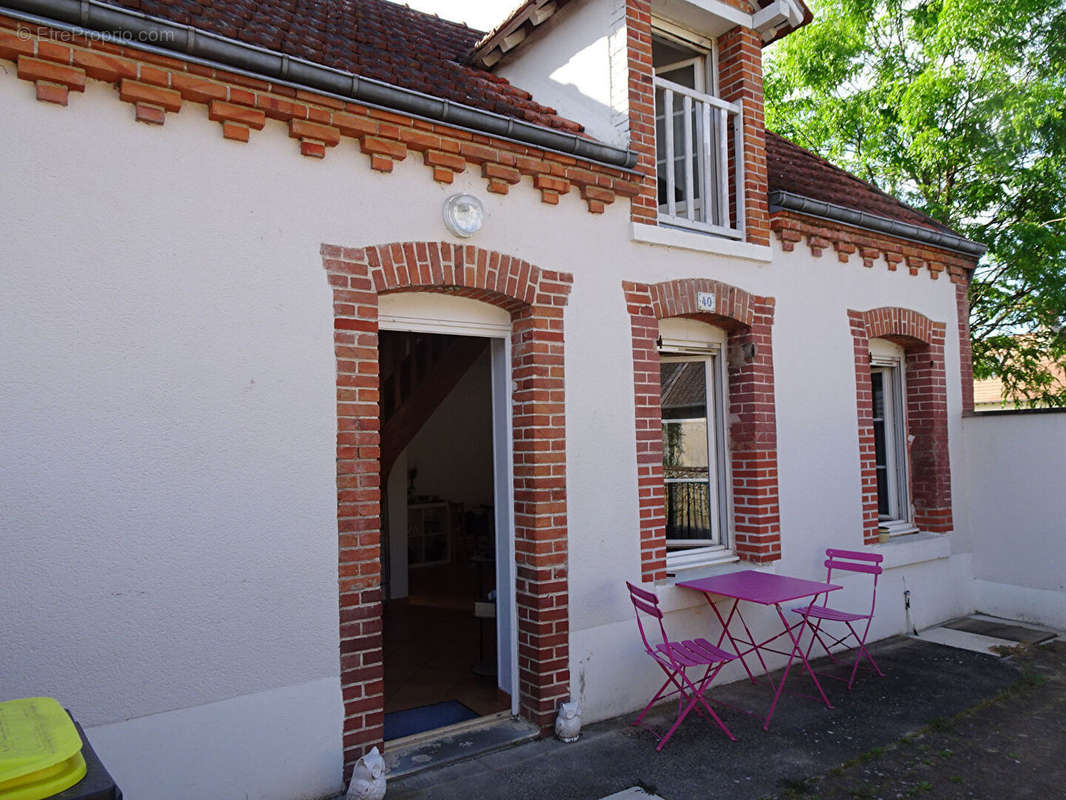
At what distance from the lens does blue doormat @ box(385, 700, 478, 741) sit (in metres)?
4.78

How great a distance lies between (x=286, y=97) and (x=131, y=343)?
1.56m

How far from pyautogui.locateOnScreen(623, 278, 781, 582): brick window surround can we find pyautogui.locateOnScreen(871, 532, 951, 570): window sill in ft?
5.50

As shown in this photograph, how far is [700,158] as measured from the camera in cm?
630

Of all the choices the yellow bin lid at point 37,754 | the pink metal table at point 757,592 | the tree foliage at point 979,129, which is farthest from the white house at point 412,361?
the tree foliage at point 979,129

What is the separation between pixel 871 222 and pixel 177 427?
631cm

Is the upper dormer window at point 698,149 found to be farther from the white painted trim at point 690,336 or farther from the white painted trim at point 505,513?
the white painted trim at point 505,513

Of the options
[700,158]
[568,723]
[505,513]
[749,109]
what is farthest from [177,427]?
[749,109]

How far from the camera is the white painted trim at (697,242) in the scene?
18.0ft

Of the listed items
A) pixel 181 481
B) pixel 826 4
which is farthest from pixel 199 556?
pixel 826 4

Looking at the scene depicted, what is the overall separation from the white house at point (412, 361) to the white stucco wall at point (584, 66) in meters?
0.03

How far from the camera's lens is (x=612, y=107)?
5.67 meters

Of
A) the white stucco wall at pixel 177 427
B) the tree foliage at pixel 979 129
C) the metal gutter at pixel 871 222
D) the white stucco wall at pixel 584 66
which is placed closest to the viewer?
the white stucco wall at pixel 177 427

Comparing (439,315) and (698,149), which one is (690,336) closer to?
(698,149)

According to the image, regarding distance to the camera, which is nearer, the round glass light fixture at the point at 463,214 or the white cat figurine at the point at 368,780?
the white cat figurine at the point at 368,780
